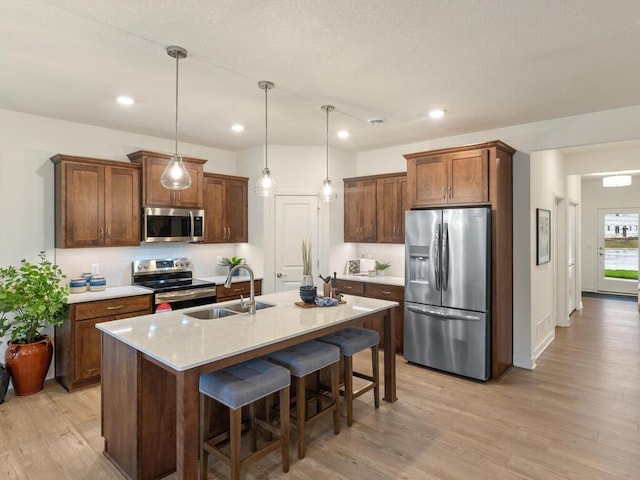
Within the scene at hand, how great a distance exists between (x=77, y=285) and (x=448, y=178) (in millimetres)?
4052

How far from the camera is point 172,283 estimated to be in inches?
178

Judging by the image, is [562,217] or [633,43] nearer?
[633,43]

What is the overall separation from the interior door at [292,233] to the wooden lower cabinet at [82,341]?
2030 millimetres

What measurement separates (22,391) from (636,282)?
36.9ft

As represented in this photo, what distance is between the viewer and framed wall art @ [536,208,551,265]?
4.49 m

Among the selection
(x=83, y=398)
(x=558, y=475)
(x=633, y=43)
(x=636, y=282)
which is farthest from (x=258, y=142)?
(x=636, y=282)

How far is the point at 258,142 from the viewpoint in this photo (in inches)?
201

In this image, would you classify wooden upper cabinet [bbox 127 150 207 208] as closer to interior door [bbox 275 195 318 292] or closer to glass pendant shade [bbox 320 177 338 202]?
interior door [bbox 275 195 318 292]

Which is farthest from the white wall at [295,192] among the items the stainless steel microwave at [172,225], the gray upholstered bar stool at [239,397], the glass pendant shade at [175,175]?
the gray upholstered bar stool at [239,397]

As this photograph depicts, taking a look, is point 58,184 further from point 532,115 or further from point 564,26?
point 532,115

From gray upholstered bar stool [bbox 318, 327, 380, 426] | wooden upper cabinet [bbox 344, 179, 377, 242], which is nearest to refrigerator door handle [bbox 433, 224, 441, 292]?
gray upholstered bar stool [bbox 318, 327, 380, 426]

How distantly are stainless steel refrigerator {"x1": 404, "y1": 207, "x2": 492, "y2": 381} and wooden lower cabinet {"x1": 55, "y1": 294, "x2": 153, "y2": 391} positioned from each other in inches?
122

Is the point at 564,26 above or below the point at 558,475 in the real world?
above

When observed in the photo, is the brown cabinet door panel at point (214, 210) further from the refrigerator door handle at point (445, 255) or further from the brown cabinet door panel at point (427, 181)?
the refrigerator door handle at point (445, 255)
